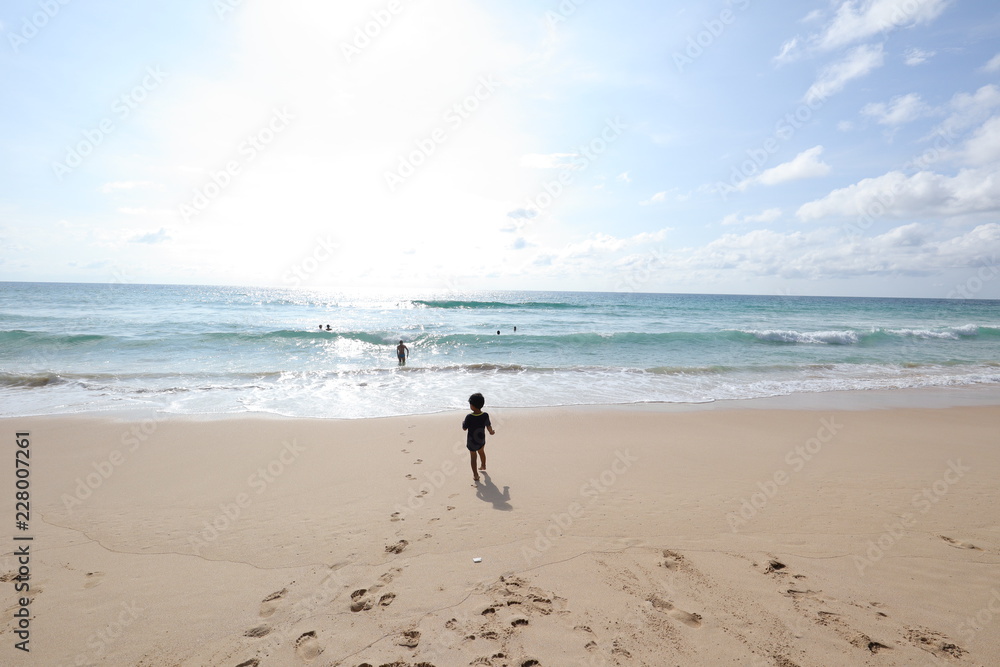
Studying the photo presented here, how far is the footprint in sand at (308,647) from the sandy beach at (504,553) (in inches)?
0.9

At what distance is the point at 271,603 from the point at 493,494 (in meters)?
2.94

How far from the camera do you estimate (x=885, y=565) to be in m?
4.34

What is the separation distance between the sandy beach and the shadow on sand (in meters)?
0.04

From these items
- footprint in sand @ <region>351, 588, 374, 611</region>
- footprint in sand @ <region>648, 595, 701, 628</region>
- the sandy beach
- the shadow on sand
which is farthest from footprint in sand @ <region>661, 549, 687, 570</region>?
footprint in sand @ <region>351, 588, 374, 611</region>

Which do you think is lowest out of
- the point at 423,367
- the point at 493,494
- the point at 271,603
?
the point at 271,603

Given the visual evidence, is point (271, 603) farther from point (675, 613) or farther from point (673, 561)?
point (673, 561)

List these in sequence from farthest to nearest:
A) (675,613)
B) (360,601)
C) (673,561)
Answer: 1. (673,561)
2. (360,601)
3. (675,613)

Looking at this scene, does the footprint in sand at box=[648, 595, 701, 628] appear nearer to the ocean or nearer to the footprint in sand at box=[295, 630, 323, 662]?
the footprint in sand at box=[295, 630, 323, 662]

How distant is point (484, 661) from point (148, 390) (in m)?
13.9

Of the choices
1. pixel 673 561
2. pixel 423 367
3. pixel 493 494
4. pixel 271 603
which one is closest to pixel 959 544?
pixel 673 561

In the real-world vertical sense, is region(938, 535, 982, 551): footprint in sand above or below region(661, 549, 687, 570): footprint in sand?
above

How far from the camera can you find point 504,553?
451cm

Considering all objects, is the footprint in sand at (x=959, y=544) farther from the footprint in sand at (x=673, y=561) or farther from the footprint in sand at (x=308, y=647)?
the footprint in sand at (x=308, y=647)

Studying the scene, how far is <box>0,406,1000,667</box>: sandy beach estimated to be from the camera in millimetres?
3344
